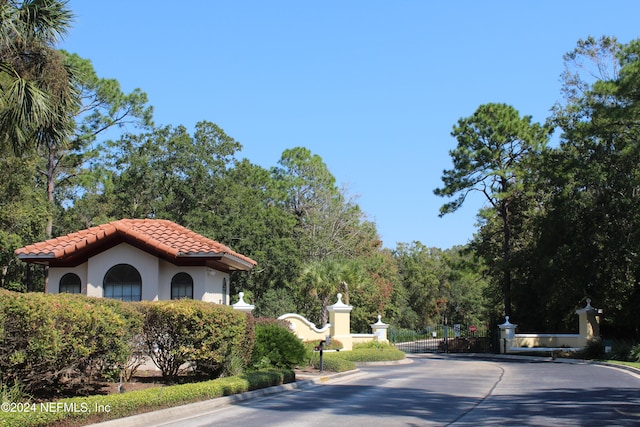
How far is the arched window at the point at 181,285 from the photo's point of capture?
21.5 meters

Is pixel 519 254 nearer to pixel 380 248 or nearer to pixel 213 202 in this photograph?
pixel 213 202

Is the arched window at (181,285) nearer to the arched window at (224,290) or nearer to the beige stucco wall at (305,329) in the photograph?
the arched window at (224,290)

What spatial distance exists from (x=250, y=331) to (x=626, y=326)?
1039 inches

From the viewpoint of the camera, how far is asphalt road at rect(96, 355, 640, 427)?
12016 millimetres

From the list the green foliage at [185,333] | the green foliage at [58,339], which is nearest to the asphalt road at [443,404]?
the green foliage at [185,333]

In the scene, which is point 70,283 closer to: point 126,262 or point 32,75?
Answer: point 126,262

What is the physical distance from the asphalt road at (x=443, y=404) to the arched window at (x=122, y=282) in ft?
21.3

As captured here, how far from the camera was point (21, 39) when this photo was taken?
1605cm

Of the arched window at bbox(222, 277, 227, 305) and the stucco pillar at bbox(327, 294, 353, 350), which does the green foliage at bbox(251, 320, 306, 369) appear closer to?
the arched window at bbox(222, 277, 227, 305)

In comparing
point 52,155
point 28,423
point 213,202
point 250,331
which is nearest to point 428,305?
point 213,202

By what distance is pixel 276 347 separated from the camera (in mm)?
20656

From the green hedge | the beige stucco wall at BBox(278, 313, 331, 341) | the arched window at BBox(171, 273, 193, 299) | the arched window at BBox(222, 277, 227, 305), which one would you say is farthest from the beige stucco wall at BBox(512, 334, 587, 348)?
the green hedge

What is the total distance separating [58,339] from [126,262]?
1023cm

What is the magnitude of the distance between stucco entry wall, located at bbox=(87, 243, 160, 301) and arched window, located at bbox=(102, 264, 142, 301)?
5.1 inches
